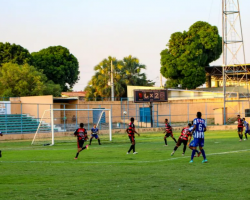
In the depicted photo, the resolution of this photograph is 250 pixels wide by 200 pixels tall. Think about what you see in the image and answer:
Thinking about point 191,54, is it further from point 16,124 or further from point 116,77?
point 16,124

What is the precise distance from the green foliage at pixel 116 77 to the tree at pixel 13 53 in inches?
563

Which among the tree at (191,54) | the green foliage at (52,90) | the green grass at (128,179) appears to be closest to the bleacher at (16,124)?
the green foliage at (52,90)

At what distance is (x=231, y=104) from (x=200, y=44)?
20.6m

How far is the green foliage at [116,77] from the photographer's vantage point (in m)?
74.4

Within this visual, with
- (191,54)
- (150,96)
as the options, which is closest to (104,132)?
(150,96)

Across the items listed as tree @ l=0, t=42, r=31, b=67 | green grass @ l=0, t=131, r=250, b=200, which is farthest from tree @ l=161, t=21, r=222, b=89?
green grass @ l=0, t=131, r=250, b=200

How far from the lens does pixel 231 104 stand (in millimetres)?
61219

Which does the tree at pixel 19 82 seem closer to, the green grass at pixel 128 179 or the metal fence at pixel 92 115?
the metal fence at pixel 92 115

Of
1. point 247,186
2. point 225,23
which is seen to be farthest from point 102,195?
point 225,23

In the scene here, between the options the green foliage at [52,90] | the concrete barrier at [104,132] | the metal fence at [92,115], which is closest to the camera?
the concrete barrier at [104,132]

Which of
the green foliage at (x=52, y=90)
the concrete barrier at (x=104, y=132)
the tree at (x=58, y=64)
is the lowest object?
the concrete barrier at (x=104, y=132)

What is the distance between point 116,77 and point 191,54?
44.7ft

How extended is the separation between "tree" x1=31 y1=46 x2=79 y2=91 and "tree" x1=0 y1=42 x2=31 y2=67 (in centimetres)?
305

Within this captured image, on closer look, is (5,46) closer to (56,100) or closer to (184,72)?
(56,100)
